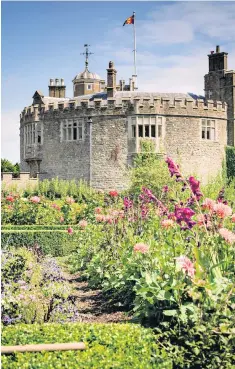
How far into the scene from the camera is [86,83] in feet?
155

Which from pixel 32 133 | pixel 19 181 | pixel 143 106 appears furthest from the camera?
pixel 32 133

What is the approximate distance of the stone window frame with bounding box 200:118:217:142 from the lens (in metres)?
33.7

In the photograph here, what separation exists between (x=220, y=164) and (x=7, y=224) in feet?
60.6

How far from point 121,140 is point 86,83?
52.5 ft

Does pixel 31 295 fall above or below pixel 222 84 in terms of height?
below

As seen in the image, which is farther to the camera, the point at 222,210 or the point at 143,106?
the point at 143,106

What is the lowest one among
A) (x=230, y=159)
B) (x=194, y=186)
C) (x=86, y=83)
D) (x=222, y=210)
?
(x=222, y=210)

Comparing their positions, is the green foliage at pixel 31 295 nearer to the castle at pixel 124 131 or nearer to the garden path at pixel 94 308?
the garden path at pixel 94 308

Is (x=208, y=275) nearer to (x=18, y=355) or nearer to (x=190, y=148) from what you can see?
(x=18, y=355)

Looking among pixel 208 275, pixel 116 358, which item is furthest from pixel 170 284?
pixel 116 358

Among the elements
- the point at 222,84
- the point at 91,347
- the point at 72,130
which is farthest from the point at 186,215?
the point at 222,84

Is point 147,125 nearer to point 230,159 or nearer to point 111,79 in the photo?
point 111,79

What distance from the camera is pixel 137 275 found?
820 cm

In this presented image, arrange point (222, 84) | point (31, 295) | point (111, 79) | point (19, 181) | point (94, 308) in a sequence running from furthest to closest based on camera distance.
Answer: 1. point (222, 84)
2. point (111, 79)
3. point (19, 181)
4. point (94, 308)
5. point (31, 295)
